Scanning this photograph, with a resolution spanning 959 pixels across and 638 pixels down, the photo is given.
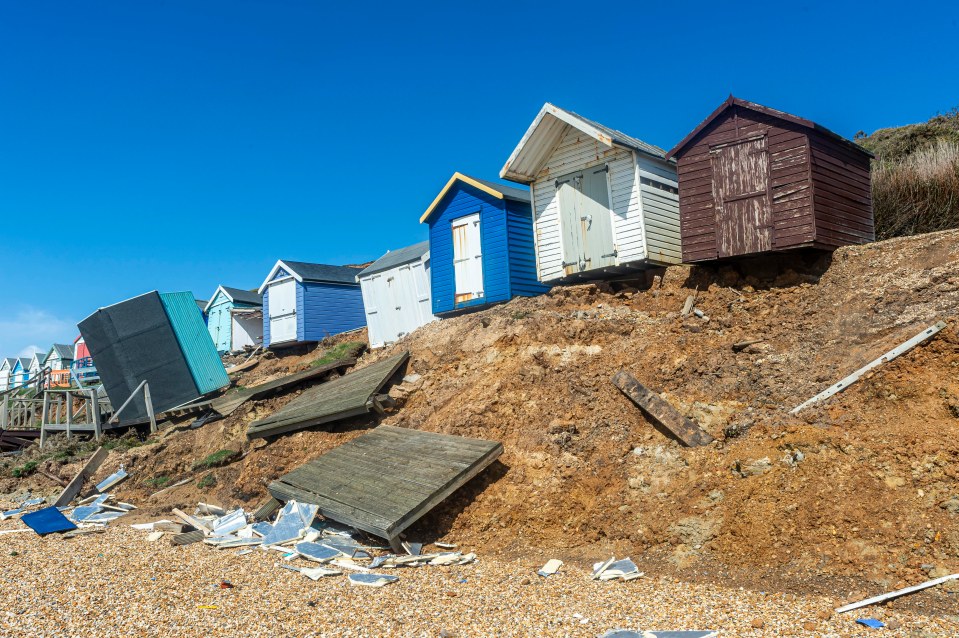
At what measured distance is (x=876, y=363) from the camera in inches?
362

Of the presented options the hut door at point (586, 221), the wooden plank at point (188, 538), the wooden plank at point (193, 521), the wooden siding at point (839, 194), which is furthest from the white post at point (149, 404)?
the wooden siding at point (839, 194)

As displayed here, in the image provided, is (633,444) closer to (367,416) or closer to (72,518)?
(367,416)

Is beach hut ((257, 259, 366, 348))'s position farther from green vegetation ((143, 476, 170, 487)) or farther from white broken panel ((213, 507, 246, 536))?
white broken panel ((213, 507, 246, 536))

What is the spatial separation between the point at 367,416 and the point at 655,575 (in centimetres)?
769

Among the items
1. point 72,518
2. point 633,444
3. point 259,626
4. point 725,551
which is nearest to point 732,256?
point 633,444

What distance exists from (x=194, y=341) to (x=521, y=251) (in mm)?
11408

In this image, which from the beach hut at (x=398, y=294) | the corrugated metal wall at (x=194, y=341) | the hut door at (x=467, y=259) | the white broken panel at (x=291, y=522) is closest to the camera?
the white broken panel at (x=291, y=522)

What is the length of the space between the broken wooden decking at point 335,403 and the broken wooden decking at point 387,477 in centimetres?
105

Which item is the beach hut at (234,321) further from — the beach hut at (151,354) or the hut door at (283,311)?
the beach hut at (151,354)

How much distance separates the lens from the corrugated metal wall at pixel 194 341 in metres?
22.6

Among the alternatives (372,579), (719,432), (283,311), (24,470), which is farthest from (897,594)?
(283,311)

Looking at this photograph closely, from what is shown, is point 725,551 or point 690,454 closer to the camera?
point 725,551

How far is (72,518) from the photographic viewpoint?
44.8ft

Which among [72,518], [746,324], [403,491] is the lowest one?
[72,518]
